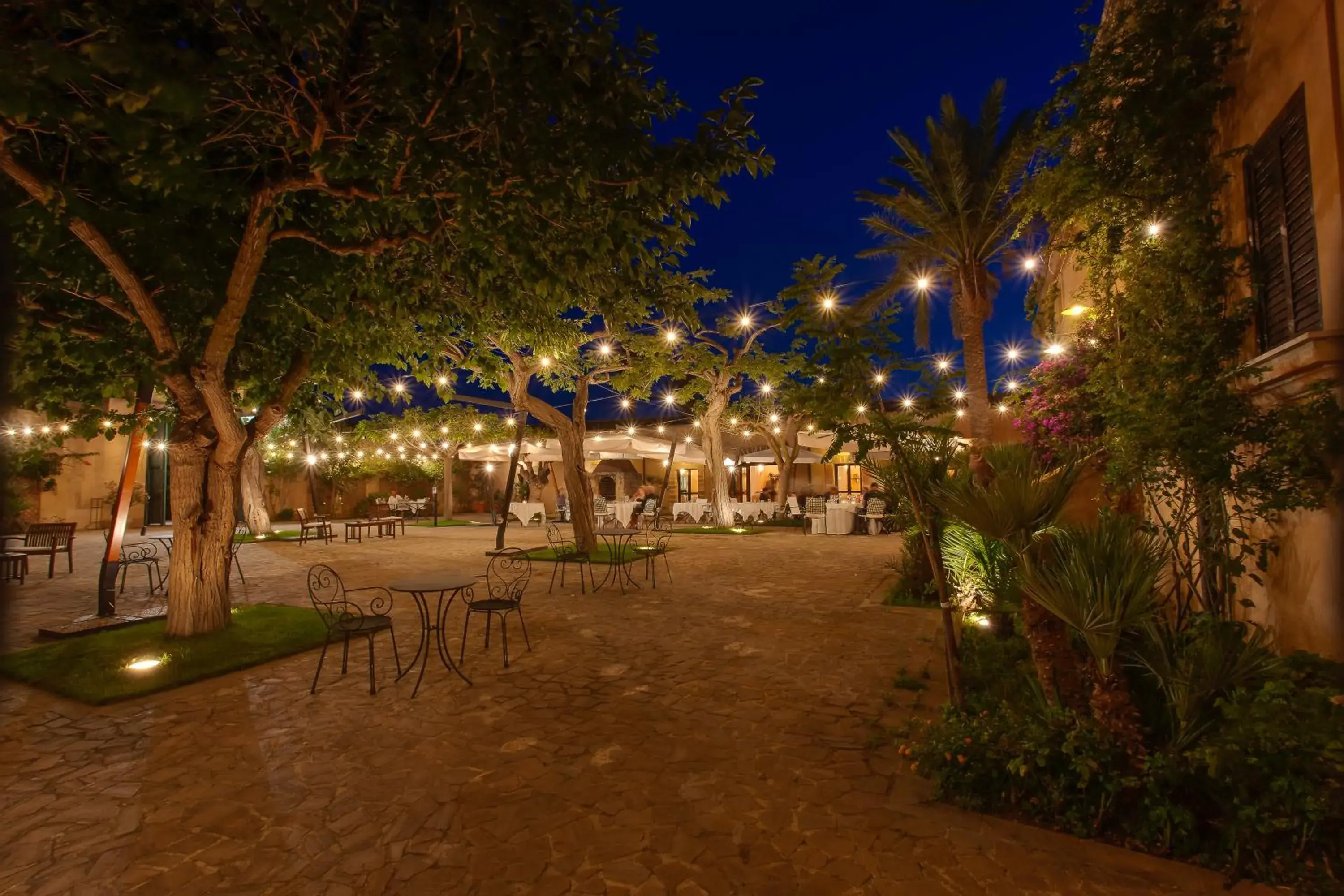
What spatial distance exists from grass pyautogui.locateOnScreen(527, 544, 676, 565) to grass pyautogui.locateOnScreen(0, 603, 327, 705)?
453cm

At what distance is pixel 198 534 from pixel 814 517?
48.1 ft

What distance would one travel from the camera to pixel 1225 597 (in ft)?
14.7

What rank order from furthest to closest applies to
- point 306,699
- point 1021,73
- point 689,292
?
point 1021,73, point 689,292, point 306,699

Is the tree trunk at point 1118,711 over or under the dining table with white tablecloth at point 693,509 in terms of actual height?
under

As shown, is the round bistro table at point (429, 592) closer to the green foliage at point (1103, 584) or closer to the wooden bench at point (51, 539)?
the green foliage at point (1103, 584)

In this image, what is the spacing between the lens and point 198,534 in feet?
21.2

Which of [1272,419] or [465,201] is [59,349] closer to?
[465,201]

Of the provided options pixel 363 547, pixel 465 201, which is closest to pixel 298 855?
pixel 465 201

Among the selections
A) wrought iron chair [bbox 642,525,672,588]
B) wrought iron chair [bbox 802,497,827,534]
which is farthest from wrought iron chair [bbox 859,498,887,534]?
wrought iron chair [bbox 642,525,672,588]

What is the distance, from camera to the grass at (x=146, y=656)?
17.1ft

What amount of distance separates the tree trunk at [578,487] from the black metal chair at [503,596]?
1314mm

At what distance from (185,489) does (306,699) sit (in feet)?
9.52

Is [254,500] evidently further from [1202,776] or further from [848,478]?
[848,478]

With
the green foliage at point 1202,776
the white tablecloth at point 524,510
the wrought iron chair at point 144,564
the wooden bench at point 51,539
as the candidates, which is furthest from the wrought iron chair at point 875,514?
the wooden bench at point 51,539
